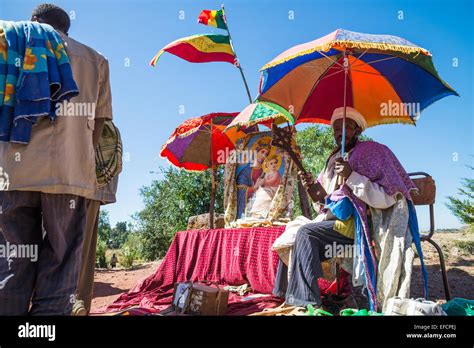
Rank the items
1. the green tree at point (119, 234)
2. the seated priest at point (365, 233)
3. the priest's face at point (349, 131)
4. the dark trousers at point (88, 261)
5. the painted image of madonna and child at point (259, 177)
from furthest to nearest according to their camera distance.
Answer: the green tree at point (119, 234) → the painted image of madonna and child at point (259, 177) → the priest's face at point (349, 131) → the seated priest at point (365, 233) → the dark trousers at point (88, 261)

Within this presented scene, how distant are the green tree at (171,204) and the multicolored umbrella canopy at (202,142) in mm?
4763

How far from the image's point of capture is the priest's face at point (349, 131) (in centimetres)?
388

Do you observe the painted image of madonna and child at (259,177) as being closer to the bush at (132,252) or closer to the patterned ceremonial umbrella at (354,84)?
the patterned ceremonial umbrella at (354,84)

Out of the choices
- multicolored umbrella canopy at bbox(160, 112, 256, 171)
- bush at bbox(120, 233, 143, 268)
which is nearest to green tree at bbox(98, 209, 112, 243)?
bush at bbox(120, 233, 143, 268)

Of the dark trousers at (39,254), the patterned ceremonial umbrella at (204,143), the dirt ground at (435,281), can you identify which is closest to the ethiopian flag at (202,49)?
the patterned ceremonial umbrella at (204,143)

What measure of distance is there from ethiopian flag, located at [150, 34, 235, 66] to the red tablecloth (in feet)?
11.9

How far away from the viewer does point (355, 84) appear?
14.8ft

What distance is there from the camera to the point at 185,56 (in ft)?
26.5

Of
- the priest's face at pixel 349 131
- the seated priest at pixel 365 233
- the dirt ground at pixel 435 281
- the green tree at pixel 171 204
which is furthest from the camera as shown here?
the green tree at pixel 171 204

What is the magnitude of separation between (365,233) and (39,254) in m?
2.40

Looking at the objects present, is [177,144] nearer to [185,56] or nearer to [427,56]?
[185,56]

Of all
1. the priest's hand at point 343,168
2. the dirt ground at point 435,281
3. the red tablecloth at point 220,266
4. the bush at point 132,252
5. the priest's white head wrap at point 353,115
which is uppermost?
the priest's white head wrap at point 353,115

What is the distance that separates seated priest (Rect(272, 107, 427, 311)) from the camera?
319 cm
